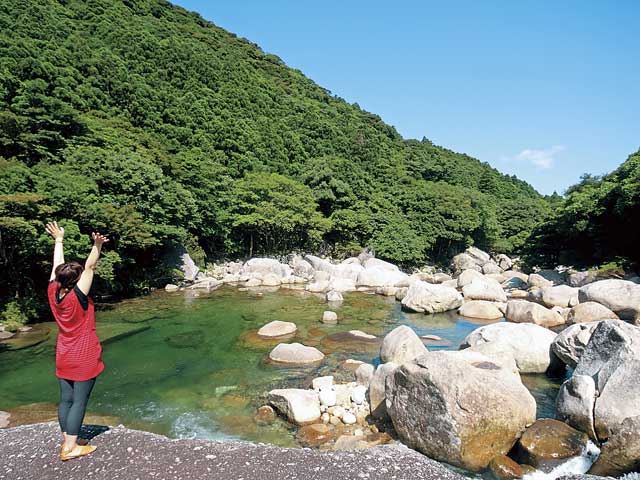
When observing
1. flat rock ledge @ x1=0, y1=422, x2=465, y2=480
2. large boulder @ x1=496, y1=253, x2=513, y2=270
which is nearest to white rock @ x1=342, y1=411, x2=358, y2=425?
flat rock ledge @ x1=0, y1=422, x2=465, y2=480

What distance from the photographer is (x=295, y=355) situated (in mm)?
12461

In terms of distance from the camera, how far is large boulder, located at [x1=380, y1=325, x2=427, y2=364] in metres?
10.7

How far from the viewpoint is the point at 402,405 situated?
734 centimetres

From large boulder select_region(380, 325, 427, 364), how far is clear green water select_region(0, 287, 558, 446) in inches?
55.0

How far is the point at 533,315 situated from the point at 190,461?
622 inches

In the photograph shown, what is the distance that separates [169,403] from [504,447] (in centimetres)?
768

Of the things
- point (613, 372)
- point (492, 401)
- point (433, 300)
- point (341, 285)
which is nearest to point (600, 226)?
point (433, 300)

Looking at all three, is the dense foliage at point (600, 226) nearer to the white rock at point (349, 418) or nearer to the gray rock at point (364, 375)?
the gray rock at point (364, 375)

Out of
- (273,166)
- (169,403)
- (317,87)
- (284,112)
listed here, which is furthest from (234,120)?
(169,403)

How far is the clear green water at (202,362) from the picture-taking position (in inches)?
351

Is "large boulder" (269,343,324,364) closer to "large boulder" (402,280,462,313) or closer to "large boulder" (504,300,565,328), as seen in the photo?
"large boulder" (402,280,462,313)

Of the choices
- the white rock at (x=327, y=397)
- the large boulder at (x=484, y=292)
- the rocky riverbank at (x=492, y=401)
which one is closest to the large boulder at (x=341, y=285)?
the large boulder at (x=484, y=292)

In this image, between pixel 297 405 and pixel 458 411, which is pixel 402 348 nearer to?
pixel 297 405

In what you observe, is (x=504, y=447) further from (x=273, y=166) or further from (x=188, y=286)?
(x=273, y=166)
